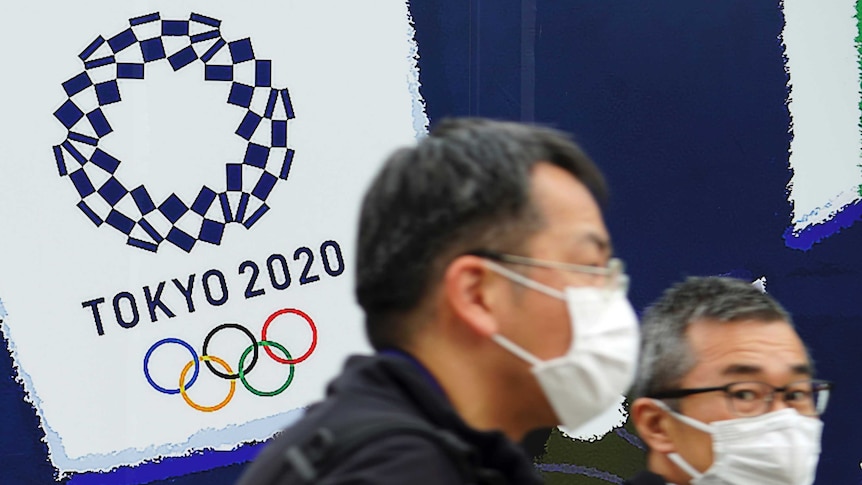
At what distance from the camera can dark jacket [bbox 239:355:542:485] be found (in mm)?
1185

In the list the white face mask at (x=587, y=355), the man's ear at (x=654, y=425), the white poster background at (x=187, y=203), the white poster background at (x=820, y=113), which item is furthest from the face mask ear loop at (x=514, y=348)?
the white poster background at (x=820, y=113)

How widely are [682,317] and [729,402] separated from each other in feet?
0.65

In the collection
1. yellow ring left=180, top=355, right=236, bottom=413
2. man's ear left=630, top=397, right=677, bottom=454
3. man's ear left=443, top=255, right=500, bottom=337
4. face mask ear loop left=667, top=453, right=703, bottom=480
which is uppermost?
man's ear left=443, top=255, right=500, bottom=337

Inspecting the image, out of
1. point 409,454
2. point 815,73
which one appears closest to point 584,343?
point 409,454

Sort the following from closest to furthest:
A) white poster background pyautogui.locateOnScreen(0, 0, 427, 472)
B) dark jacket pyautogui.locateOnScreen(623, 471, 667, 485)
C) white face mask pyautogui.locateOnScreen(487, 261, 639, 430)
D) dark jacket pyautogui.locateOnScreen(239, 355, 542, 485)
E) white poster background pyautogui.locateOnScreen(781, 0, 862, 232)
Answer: dark jacket pyautogui.locateOnScreen(239, 355, 542, 485), white face mask pyautogui.locateOnScreen(487, 261, 639, 430), dark jacket pyautogui.locateOnScreen(623, 471, 667, 485), white poster background pyautogui.locateOnScreen(0, 0, 427, 472), white poster background pyautogui.locateOnScreen(781, 0, 862, 232)

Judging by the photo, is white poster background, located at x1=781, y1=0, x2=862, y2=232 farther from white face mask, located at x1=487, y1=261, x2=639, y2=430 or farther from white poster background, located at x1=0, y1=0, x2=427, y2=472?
white face mask, located at x1=487, y1=261, x2=639, y2=430

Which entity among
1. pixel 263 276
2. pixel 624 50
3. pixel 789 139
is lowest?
pixel 263 276

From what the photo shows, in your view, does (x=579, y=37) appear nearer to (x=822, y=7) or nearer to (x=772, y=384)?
(x=822, y=7)

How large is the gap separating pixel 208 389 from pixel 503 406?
6.70 ft

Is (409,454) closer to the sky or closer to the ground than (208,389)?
closer to the sky

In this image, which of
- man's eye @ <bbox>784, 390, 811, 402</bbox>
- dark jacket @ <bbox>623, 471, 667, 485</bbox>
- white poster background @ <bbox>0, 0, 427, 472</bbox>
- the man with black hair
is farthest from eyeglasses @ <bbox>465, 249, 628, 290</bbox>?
white poster background @ <bbox>0, 0, 427, 472</bbox>

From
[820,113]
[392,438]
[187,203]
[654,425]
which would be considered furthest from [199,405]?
[392,438]

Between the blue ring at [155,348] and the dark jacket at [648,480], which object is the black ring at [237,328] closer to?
the blue ring at [155,348]

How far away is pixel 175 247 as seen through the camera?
11.2 ft
